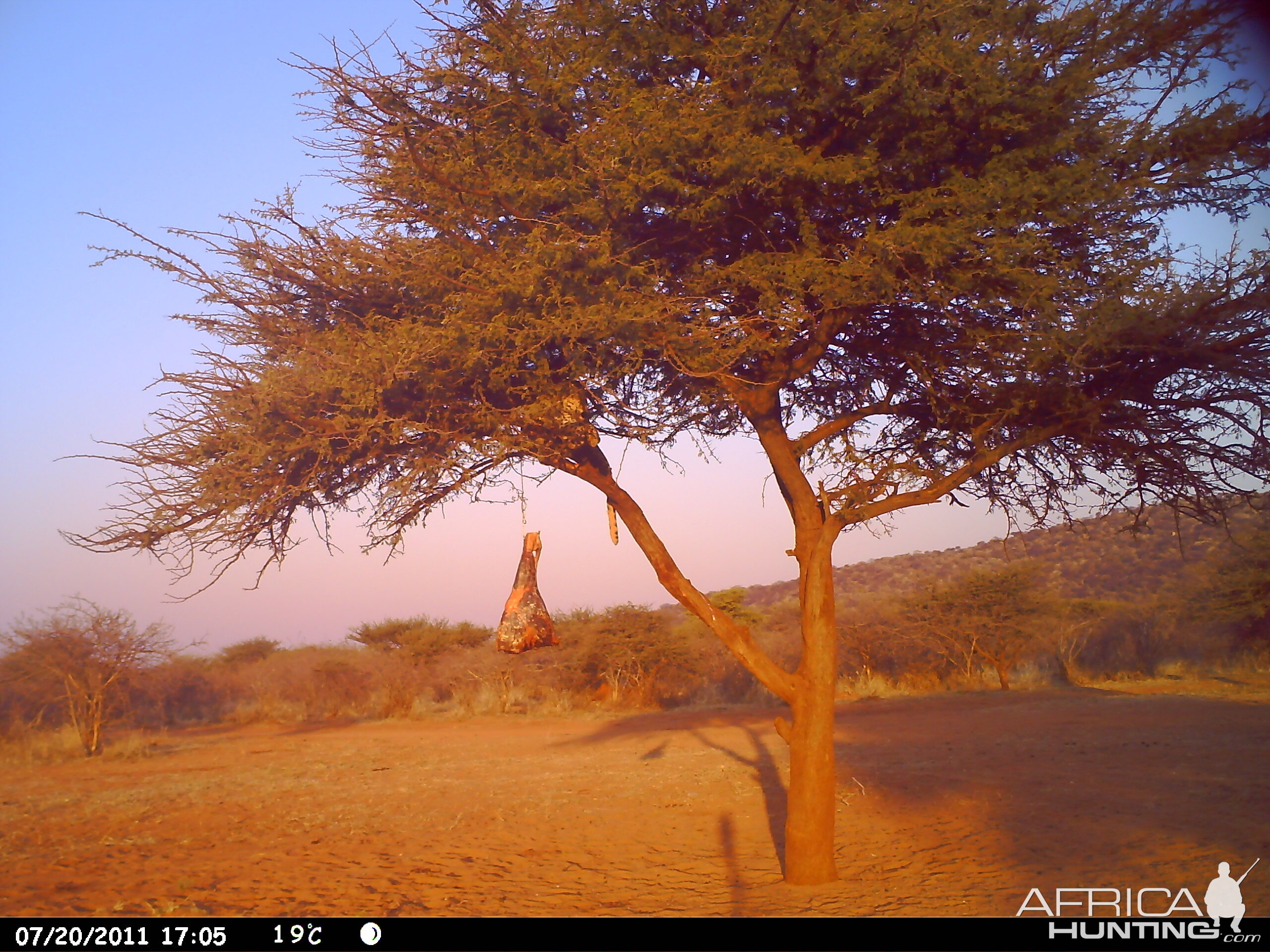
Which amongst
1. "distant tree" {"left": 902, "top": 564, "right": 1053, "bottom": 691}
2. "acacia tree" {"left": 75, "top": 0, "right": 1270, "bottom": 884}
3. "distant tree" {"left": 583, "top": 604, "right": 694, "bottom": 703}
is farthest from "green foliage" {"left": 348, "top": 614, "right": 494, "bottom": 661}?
"acacia tree" {"left": 75, "top": 0, "right": 1270, "bottom": 884}

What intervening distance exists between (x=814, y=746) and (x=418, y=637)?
93.2ft

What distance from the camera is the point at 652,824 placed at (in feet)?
34.0

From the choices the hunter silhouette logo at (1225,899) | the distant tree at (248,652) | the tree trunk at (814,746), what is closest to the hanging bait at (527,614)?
the tree trunk at (814,746)

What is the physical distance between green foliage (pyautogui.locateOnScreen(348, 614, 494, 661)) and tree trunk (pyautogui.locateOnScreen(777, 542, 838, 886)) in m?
27.5

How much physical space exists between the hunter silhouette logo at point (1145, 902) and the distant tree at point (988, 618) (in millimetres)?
20753

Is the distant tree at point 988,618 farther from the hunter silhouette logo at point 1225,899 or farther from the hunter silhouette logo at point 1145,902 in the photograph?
the hunter silhouette logo at point 1225,899

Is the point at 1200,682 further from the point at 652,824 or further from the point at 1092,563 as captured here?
the point at 1092,563

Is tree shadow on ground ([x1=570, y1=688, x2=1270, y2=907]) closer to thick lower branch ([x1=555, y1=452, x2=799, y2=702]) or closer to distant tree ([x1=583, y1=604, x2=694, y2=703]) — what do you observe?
thick lower branch ([x1=555, y1=452, x2=799, y2=702])

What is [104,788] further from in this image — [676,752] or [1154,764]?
[1154,764]

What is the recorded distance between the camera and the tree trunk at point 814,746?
7.23 m

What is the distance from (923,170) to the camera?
7.36 meters

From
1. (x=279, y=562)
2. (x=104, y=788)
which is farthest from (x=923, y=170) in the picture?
(x=104, y=788)

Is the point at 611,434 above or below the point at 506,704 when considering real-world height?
above

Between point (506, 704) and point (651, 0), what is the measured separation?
2403 cm
